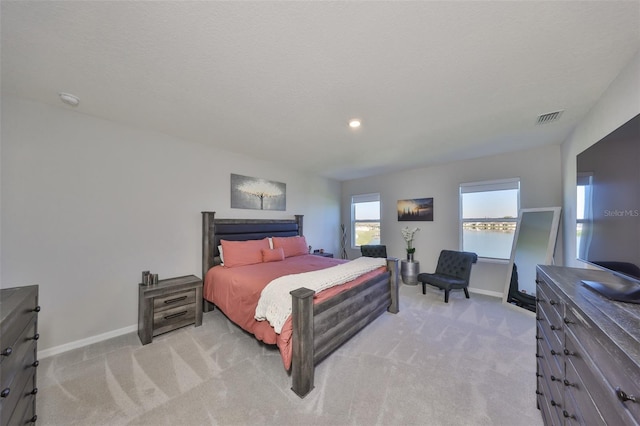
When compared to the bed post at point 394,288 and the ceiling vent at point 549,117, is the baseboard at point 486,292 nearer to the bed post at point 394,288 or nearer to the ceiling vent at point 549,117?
the bed post at point 394,288

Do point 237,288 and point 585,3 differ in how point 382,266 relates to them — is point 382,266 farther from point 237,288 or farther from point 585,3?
point 585,3

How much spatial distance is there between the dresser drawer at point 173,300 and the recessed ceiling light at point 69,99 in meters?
2.20

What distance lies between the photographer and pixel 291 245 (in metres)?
4.16

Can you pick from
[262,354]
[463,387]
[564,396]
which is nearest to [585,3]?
[564,396]

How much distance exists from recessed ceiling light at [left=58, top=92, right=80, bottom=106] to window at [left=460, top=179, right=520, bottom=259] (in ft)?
18.5

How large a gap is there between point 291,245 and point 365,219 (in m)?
2.48

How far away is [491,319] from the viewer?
3.00 m

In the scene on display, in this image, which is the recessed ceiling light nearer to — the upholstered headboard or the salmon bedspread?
the upholstered headboard

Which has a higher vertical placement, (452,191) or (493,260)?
(452,191)

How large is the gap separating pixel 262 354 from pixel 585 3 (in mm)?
3491

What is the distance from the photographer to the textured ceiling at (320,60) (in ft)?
4.12

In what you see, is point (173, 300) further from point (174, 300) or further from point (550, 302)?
point (550, 302)

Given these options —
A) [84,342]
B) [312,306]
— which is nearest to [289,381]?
[312,306]

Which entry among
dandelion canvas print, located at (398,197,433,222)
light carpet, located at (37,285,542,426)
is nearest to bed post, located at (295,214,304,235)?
dandelion canvas print, located at (398,197,433,222)
